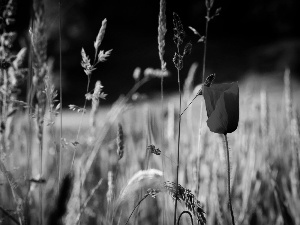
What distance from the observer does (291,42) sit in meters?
8.12

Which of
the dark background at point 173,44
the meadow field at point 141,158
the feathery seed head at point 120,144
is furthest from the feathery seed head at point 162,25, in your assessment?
the dark background at point 173,44

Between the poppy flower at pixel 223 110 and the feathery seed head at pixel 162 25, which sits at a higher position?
the feathery seed head at pixel 162 25

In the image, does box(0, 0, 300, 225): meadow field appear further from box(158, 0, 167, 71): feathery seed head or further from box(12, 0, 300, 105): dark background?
box(12, 0, 300, 105): dark background

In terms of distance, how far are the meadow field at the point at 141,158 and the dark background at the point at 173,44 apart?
5717mm

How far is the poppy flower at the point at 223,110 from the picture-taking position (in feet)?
1.73

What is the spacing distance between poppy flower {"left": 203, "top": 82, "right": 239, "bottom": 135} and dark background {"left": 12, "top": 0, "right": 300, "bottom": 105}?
6.56 metres

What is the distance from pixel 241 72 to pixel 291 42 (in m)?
1.62

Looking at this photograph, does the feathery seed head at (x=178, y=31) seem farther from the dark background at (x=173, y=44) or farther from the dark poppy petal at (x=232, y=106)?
the dark background at (x=173, y=44)

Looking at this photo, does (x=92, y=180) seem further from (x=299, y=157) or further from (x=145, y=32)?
(x=145, y=32)

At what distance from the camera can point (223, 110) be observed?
1.73 ft

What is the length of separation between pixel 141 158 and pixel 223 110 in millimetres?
773

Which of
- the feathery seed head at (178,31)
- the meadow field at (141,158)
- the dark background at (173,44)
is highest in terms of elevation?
the dark background at (173,44)

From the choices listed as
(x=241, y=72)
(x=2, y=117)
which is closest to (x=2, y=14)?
(x=2, y=117)

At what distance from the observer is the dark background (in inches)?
296
